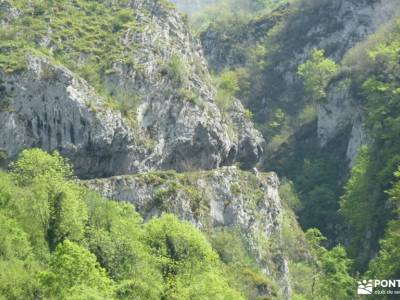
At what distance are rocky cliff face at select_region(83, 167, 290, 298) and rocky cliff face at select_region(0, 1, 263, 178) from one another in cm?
684

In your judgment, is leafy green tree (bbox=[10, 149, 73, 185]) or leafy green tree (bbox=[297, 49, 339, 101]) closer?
leafy green tree (bbox=[10, 149, 73, 185])

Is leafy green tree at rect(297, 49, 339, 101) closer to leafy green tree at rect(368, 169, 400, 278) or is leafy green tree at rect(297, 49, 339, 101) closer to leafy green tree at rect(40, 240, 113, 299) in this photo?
leafy green tree at rect(368, 169, 400, 278)

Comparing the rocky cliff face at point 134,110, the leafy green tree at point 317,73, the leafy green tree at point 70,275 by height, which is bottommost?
the leafy green tree at point 70,275

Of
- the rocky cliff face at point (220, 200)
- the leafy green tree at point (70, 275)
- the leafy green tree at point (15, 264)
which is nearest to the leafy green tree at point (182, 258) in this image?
the rocky cliff face at point (220, 200)

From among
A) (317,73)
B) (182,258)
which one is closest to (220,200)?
(182,258)

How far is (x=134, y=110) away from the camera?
286 ft

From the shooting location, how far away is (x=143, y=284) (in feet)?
177

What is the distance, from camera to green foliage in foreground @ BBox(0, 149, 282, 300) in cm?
4641

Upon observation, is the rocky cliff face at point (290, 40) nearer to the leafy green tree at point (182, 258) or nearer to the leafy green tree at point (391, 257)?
the leafy green tree at point (391, 257)

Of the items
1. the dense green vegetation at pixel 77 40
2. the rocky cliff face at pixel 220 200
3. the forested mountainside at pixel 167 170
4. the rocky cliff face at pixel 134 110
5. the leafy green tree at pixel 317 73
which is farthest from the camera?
the leafy green tree at pixel 317 73

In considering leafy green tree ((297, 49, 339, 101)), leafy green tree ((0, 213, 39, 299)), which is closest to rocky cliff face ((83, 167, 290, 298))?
leafy green tree ((0, 213, 39, 299))

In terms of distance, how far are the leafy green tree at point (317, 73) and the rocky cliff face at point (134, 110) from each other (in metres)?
29.5

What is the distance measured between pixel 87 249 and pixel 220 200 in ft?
96.9

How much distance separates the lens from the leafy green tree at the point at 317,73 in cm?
13775
